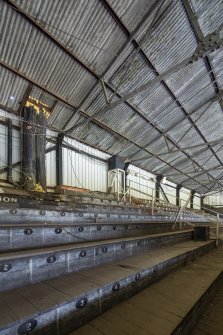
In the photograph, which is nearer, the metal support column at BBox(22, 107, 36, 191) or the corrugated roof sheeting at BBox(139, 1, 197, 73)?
the corrugated roof sheeting at BBox(139, 1, 197, 73)

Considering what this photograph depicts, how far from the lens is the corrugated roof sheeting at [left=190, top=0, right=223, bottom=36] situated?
6066 mm

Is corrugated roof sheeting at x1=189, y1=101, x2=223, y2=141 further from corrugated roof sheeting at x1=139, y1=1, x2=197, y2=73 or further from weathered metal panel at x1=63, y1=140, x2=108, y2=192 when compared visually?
weathered metal panel at x1=63, y1=140, x2=108, y2=192

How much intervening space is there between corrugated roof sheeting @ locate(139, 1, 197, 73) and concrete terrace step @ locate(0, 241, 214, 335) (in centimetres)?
673

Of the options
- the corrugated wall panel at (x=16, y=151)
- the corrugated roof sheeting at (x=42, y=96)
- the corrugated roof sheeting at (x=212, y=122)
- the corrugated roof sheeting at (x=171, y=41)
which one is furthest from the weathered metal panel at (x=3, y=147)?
the corrugated roof sheeting at (x=212, y=122)

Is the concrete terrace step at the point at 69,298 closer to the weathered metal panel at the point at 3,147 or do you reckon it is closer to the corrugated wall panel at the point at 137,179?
the weathered metal panel at the point at 3,147

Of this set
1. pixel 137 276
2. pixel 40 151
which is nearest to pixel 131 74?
pixel 40 151

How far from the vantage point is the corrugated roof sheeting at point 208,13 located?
6066 millimetres

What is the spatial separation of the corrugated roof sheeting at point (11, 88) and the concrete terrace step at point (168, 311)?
21.4 feet

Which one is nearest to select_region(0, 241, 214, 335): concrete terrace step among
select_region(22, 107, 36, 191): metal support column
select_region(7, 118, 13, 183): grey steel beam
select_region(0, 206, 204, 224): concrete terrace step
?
select_region(0, 206, 204, 224): concrete terrace step

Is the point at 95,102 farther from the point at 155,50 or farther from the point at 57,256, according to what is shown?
the point at 57,256

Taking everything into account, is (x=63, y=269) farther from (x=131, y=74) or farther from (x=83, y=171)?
(x=83, y=171)

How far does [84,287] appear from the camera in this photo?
5.59 feet

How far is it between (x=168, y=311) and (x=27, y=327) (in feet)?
3.74

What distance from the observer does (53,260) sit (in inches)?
76.9
